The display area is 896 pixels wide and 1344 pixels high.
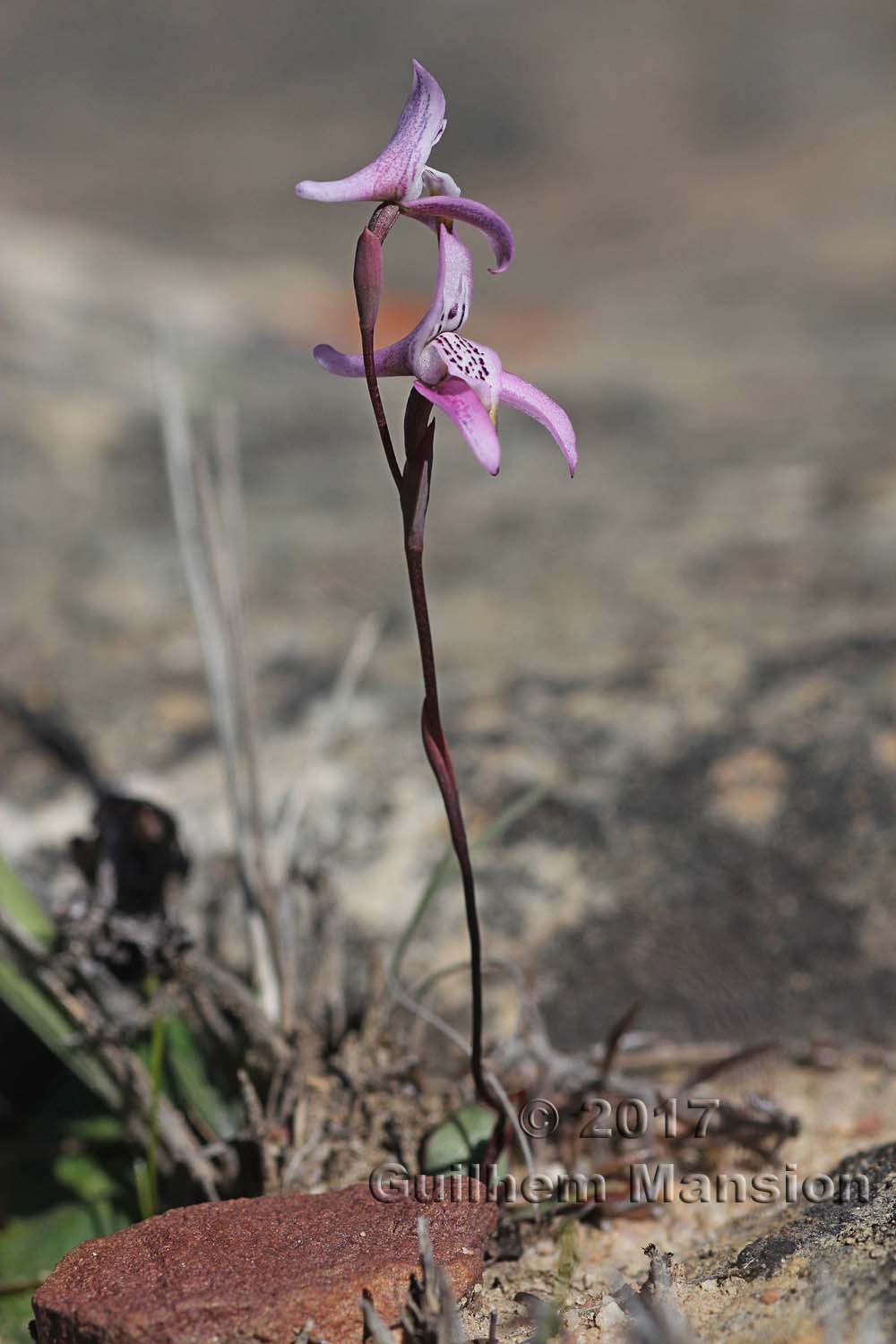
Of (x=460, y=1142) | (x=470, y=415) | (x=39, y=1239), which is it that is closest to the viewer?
(x=470, y=415)

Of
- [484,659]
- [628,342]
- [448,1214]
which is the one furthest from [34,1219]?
[628,342]

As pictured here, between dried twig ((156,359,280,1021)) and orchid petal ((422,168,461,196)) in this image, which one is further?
dried twig ((156,359,280,1021))

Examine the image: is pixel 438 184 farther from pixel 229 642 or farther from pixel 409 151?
pixel 229 642

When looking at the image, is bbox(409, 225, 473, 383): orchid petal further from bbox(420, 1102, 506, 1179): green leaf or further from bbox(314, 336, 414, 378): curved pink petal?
bbox(420, 1102, 506, 1179): green leaf

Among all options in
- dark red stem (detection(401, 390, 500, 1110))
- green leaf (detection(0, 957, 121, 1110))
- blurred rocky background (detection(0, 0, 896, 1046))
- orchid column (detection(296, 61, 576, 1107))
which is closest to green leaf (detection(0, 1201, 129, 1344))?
green leaf (detection(0, 957, 121, 1110))

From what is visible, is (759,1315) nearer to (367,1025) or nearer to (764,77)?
(367,1025)

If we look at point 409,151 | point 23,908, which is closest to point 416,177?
point 409,151
